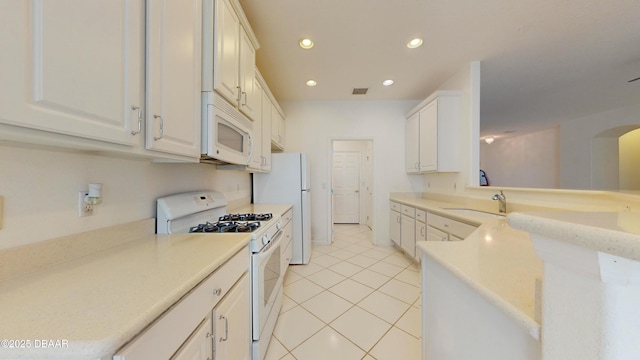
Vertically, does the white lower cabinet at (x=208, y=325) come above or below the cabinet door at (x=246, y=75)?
below

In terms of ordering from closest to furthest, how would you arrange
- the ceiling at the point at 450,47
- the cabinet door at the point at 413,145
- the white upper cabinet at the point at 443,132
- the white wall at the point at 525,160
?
the ceiling at the point at 450,47
the white upper cabinet at the point at 443,132
the cabinet door at the point at 413,145
the white wall at the point at 525,160

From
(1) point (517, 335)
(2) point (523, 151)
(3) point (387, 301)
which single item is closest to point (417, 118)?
(3) point (387, 301)

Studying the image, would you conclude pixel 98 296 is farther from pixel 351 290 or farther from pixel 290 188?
pixel 290 188

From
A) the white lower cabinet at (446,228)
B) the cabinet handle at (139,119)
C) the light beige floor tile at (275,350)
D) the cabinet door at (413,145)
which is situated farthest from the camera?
the cabinet door at (413,145)

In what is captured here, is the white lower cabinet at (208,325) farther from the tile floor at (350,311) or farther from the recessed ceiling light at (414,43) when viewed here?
the recessed ceiling light at (414,43)

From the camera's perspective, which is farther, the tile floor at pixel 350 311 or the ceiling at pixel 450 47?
the ceiling at pixel 450 47

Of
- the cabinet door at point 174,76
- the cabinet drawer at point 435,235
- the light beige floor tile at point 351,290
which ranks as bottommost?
the light beige floor tile at point 351,290

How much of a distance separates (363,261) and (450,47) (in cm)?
276

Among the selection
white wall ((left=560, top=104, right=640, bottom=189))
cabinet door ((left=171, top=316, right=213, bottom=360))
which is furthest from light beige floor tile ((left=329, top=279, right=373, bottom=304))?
white wall ((left=560, top=104, right=640, bottom=189))

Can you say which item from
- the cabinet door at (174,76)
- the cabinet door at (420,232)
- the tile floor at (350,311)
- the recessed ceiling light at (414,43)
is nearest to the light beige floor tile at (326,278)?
the tile floor at (350,311)

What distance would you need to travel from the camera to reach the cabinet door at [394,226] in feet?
10.9

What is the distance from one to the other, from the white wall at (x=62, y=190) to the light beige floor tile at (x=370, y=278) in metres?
2.09

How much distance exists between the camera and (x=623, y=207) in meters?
1.27

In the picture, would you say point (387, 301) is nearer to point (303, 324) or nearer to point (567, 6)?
point (303, 324)
